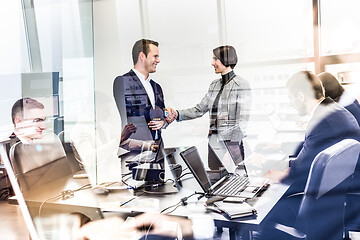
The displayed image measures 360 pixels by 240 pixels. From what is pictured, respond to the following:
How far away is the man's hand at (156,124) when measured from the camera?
1.72 metres

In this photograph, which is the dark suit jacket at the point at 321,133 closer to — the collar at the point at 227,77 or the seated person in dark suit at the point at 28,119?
the collar at the point at 227,77

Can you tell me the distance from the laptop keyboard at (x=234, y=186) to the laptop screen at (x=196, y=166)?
54 millimetres

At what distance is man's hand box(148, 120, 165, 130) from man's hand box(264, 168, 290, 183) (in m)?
0.71

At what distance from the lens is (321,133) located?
4.11ft

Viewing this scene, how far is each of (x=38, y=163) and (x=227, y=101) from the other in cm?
103

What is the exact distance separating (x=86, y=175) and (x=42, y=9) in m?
1.00

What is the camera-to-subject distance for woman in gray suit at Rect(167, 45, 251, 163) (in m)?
1.64

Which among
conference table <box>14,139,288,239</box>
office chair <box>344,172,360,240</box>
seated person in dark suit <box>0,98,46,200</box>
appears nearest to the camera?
conference table <box>14,139,288,239</box>

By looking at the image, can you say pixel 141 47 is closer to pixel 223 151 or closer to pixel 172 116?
pixel 172 116

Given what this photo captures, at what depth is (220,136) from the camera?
1683mm

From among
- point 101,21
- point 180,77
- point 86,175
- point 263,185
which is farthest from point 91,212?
point 101,21

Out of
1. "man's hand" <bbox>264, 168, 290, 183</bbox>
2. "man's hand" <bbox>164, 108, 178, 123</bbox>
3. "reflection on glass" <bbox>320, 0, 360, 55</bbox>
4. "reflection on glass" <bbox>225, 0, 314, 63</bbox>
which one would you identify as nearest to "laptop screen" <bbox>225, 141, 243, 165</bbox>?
"man's hand" <bbox>264, 168, 290, 183</bbox>

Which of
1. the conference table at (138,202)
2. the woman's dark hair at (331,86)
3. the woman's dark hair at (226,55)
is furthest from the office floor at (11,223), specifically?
the woman's dark hair at (331,86)

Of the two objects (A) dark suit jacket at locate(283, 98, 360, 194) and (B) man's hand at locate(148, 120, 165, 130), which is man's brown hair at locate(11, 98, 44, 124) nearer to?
(B) man's hand at locate(148, 120, 165, 130)
